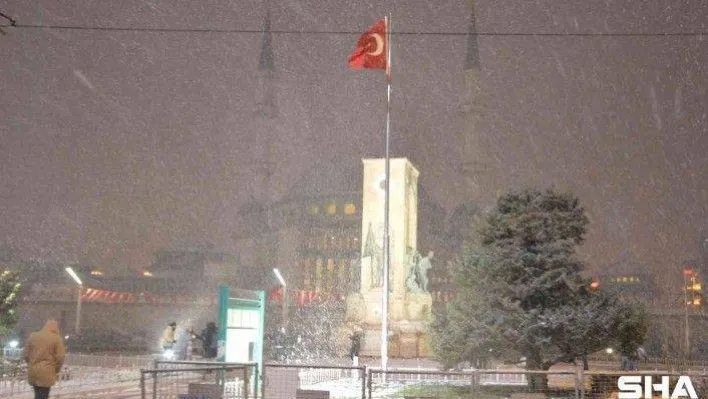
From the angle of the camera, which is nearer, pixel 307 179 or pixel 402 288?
pixel 402 288

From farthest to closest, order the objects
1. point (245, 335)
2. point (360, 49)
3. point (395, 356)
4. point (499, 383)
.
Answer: point (395, 356) < point (360, 49) < point (499, 383) < point (245, 335)

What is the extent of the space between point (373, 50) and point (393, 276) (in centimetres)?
1556

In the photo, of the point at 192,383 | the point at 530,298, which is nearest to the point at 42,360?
Result: the point at 192,383

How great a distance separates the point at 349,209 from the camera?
4136 inches

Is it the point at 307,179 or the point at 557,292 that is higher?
the point at 307,179

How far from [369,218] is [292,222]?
65551mm

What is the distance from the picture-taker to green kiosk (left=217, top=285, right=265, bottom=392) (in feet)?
52.3

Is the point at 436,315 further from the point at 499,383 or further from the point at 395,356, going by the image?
the point at 395,356

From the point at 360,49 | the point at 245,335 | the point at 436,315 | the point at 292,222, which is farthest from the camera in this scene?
the point at 292,222

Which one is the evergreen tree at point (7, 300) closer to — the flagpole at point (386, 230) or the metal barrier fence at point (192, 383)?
the flagpole at point (386, 230)

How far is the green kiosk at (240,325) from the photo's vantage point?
52.3 ft

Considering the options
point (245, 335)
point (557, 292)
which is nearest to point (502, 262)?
point (557, 292)

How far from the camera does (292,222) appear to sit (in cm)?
10394

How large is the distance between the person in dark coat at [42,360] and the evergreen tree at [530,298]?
1102 cm
